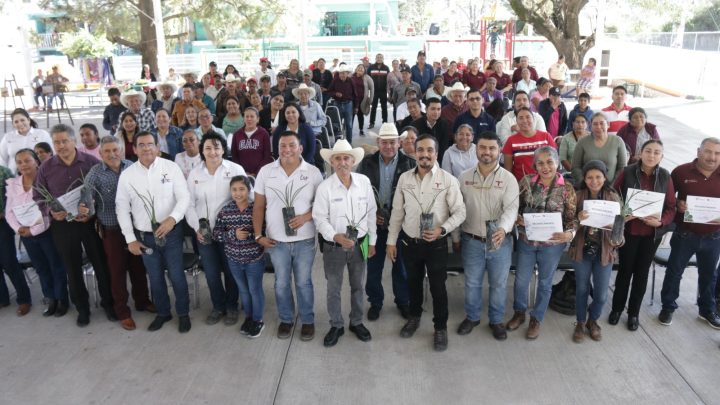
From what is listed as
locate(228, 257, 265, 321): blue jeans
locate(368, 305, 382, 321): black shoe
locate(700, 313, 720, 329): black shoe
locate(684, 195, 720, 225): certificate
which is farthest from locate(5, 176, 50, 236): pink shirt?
locate(700, 313, 720, 329): black shoe

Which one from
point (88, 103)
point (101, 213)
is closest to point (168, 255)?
point (101, 213)

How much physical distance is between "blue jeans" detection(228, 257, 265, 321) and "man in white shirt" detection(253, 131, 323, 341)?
0.68 ft

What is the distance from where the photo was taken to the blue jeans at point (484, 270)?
181 inches

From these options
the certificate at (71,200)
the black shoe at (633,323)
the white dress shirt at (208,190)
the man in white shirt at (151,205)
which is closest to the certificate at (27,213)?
the certificate at (71,200)

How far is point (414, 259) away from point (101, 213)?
2717 mm

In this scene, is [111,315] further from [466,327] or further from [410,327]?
[466,327]

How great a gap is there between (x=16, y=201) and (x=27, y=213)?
191 mm

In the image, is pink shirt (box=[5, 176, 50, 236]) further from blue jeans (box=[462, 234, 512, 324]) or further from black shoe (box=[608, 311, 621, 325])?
black shoe (box=[608, 311, 621, 325])

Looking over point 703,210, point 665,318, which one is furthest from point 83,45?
point 703,210

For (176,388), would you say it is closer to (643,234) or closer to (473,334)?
(473,334)

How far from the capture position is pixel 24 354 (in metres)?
4.74

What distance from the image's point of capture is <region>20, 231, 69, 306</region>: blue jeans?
519 cm

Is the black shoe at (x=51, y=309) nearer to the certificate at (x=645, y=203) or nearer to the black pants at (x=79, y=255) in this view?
the black pants at (x=79, y=255)

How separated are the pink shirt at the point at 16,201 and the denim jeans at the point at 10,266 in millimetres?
270
